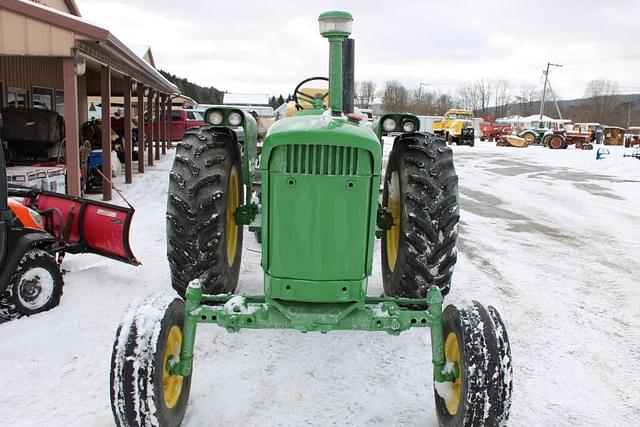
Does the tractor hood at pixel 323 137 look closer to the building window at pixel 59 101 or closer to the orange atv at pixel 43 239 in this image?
the orange atv at pixel 43 239

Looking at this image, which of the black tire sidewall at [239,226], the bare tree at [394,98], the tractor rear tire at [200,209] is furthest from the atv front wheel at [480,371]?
the bare tree at [394,98]

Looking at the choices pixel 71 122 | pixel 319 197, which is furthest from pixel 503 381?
pixel 71 122

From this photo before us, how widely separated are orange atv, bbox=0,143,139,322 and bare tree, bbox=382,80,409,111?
71933 millimetres

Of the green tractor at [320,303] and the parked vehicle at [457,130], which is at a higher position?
the parked vehicle at [457,130]

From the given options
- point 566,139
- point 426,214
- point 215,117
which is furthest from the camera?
point 566,139

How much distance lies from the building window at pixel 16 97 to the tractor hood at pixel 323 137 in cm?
1130

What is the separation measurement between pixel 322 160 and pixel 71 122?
7118 mm

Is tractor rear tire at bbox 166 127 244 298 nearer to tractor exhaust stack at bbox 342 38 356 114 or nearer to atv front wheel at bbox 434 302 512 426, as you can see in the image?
tractor exhaust stack at bbox 342 38 356 114

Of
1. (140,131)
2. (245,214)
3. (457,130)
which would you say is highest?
A: (457,130)

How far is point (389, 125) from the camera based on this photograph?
13.4ft

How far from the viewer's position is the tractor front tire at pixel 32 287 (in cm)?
416

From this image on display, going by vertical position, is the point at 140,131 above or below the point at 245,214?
above

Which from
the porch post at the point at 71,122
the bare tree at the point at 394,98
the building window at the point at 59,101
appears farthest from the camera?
the bare tree at the point at 394,98

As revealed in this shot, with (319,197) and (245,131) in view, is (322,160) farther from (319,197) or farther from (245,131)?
(245,131)
